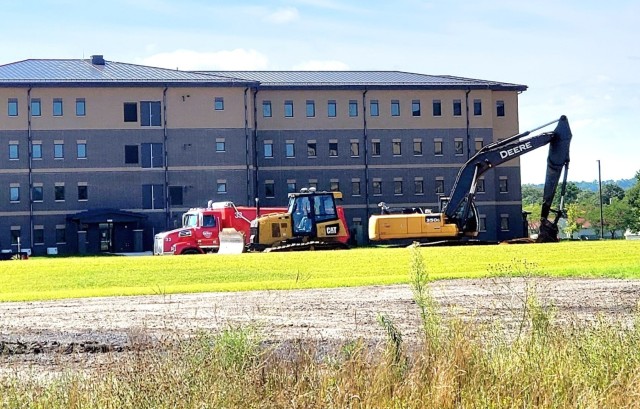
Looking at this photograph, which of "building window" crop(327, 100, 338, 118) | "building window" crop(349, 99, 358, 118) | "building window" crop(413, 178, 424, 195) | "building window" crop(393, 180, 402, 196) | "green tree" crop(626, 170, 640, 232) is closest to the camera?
"building window" crop(327, 100, 338, 118)

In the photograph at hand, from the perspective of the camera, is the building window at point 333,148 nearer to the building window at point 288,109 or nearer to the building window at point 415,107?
the building window at point 288,109

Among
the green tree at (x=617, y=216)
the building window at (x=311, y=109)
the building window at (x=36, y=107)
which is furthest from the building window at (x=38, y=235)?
the green tree at (x=617, y=216)

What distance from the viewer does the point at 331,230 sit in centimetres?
4834

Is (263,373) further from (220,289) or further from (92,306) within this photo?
(220,289)

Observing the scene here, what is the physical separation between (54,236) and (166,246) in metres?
24.4

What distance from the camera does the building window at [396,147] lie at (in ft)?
267

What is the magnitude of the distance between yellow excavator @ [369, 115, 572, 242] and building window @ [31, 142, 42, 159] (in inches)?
1268

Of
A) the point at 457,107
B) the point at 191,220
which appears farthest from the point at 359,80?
the point at 191,220

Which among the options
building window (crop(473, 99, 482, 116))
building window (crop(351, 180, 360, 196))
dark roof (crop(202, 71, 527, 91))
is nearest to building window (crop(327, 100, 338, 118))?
dark roof (crop(202, 71, 527, 91))

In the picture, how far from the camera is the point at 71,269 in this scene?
32.7 meters

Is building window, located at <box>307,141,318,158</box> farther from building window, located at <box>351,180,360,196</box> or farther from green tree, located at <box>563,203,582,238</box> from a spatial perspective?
green tree, located at <box>563,203,582,238</box>

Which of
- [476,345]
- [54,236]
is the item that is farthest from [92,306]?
[54,236]

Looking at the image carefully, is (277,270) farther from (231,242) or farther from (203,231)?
(203,231)

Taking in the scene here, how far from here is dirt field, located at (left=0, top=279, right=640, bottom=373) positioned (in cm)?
1395
